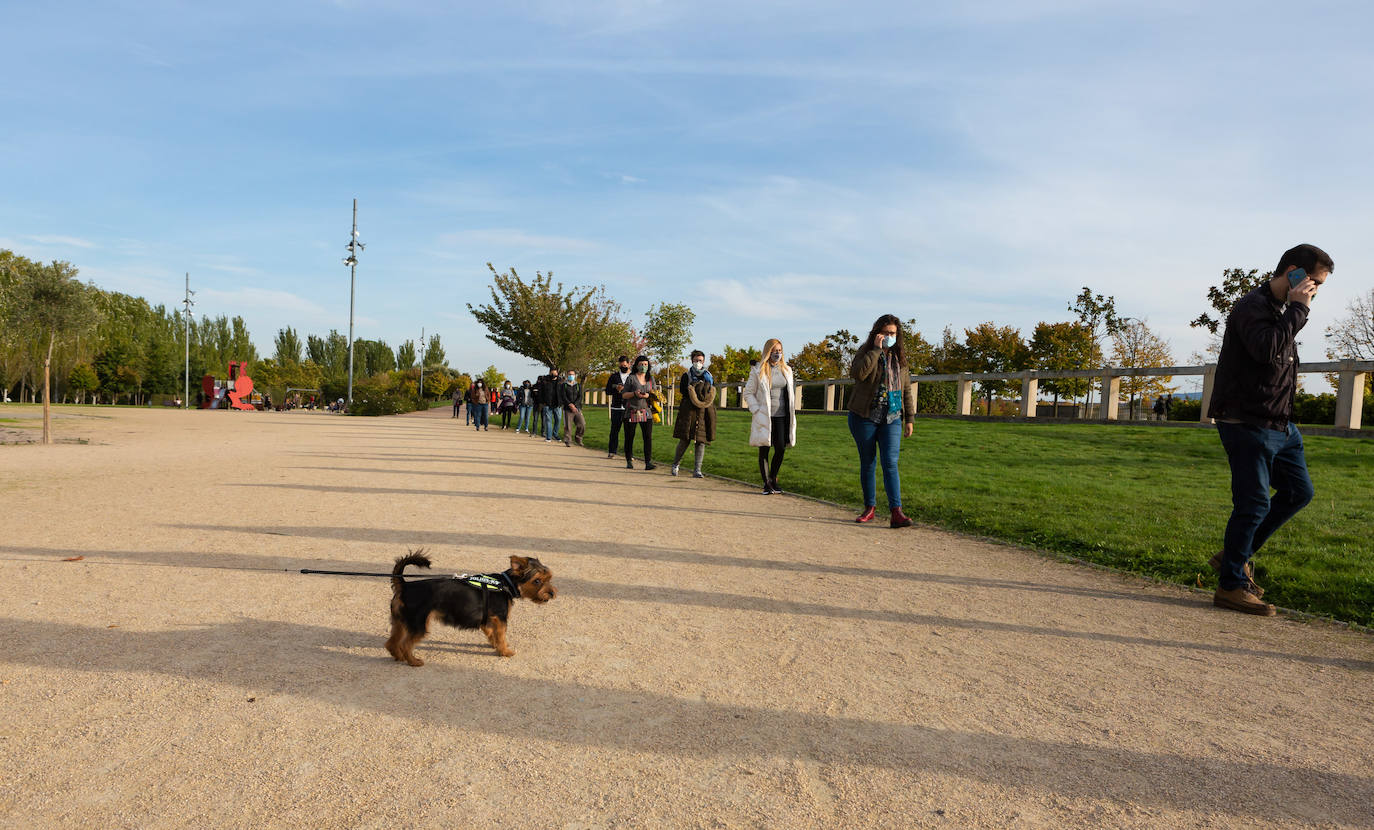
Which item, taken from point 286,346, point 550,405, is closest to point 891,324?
point 550,405

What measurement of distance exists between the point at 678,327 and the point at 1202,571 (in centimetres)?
5021

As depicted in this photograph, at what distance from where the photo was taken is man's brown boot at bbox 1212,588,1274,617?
4879mm

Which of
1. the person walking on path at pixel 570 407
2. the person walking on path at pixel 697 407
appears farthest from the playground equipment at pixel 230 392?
the person walking on path at pixel 697 407

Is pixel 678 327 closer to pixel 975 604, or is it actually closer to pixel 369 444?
pixel 369 444

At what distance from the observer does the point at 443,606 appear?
12.4ft

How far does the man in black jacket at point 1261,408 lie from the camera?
472 cm

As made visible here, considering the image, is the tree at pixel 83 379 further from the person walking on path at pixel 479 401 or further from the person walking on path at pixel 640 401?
the person walking on path at pixel 640 401

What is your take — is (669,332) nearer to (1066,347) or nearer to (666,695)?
(1066,347)

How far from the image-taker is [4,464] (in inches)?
485

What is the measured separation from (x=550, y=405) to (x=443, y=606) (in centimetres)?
1888

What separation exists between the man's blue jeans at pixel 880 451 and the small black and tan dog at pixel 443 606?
15.7ft

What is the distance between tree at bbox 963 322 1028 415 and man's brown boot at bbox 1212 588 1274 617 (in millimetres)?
49901

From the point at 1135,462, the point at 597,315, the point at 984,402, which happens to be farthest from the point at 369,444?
the point at 984,402

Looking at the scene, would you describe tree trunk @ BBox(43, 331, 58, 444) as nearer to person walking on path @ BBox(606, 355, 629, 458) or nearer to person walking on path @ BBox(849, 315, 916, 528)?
person walking on path @ BBox(606, 355, 629, 458)
